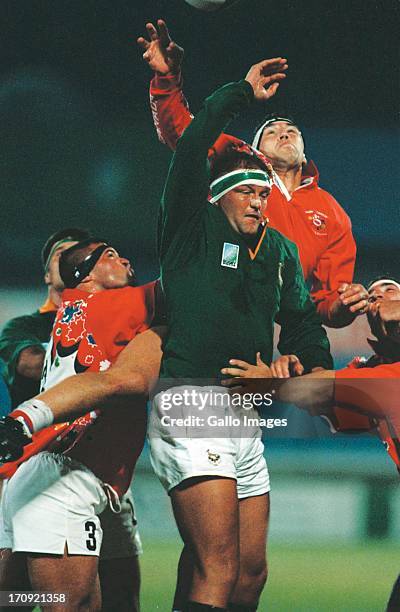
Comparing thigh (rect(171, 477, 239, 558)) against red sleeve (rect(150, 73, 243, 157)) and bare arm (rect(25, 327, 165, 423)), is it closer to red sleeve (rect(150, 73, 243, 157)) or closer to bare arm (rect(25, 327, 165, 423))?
bare arm (rect(25, 327, 165, 423))

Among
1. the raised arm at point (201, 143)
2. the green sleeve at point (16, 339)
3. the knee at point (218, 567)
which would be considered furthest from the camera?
the green sleeve at point (16, 339)

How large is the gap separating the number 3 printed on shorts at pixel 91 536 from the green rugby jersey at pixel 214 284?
55 cm

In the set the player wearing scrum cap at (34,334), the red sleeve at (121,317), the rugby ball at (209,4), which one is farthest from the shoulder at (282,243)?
the rugby ball at (209,4)

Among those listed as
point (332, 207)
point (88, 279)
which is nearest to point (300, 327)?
point (332, 207)

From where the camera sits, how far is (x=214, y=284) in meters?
2.84

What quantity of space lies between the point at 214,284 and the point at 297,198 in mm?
450

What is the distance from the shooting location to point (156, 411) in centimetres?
284

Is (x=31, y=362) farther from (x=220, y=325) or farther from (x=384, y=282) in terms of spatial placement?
(x=384, y=282)

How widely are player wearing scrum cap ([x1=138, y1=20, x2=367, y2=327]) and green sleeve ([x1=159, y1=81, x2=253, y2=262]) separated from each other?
63mm

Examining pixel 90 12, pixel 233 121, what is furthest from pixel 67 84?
pixel 233 121

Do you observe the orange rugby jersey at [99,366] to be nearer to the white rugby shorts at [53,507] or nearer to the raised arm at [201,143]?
the white rugby shorts at [53,507]

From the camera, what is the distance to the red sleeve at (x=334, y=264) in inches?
116

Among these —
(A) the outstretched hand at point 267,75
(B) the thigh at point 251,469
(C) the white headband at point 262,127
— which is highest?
(A) the outstretched hand at point 267,75

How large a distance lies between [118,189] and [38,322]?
53 centimetres
